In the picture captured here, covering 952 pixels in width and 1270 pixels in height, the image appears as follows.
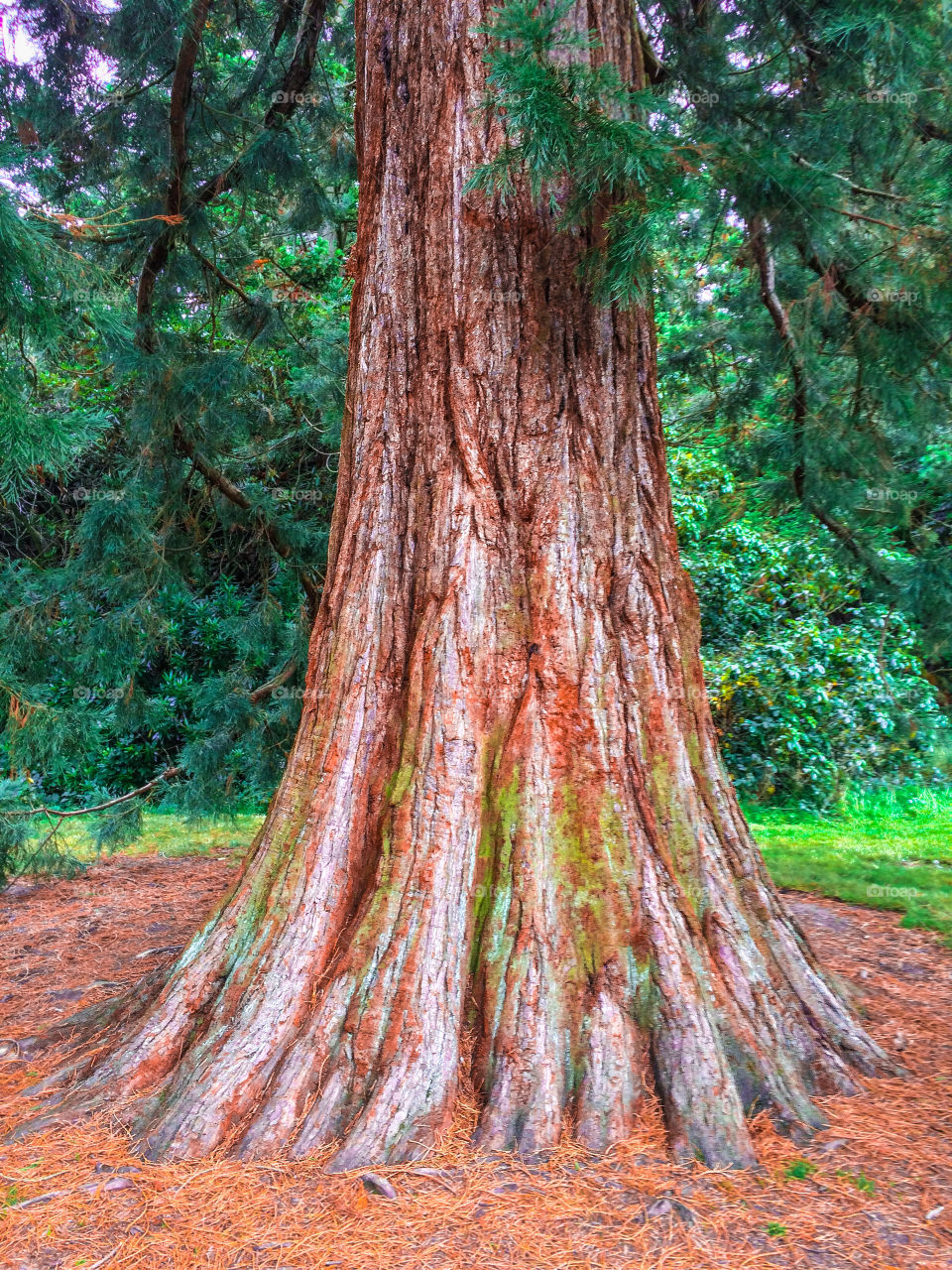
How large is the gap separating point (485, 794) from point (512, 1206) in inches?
43.3

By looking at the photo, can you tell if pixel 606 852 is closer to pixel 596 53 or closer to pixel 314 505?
pixel 596 53

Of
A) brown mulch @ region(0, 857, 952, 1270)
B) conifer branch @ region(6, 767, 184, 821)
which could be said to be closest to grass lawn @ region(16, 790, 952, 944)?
conifer branch @ region(6, 767, 184, 821)

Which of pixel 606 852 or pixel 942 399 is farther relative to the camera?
pixel 942 399

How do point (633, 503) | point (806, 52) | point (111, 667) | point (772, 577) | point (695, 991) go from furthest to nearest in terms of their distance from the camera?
point (772, 577)
point (111, 667)
point (806, 52)
point (633, 503)
point (695, 991)

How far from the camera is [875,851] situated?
6.70 metres

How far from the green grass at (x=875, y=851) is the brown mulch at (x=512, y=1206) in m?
2.48

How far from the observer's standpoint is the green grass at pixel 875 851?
531cm

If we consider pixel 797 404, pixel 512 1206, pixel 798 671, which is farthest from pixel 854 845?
pixel 512 1206

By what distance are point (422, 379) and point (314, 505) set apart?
5.74 metres

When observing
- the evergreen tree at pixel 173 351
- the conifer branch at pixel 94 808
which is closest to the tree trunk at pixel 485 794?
the evergreen tree at pixel 173 351

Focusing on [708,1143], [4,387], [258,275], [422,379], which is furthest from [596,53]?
[258,275]

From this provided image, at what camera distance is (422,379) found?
121 inches

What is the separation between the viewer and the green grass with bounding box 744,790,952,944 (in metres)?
5.31

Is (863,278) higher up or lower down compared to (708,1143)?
higher up
